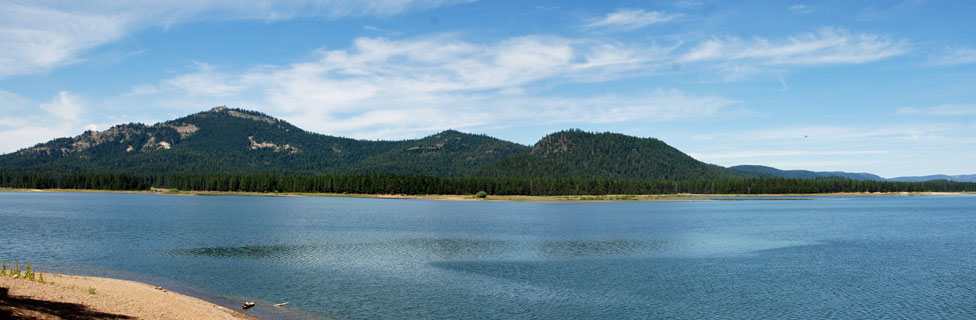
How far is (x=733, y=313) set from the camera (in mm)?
33906

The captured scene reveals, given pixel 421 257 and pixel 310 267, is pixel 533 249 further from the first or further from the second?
pixel 310 267

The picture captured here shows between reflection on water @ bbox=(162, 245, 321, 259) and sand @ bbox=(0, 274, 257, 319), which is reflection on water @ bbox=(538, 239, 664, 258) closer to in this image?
reflection on water @ bbox=(162, 245, 321, 259)

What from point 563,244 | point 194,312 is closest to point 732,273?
point 563,244

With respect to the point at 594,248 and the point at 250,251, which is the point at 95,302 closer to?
the point at 250,251

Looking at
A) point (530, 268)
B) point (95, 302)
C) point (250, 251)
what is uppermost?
point (95, 302)

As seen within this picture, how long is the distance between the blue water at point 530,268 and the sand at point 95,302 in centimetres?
357

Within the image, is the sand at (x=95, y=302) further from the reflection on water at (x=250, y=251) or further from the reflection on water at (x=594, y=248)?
the reflection on water at (x=594, y=248)

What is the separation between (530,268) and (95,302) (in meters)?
30.9

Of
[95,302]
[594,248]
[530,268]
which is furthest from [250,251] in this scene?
[594,248]

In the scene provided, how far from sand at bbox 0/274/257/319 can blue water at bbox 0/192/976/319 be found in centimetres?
357

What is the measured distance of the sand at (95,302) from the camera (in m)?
23.8

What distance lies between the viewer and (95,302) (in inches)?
1097

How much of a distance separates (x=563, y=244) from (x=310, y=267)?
30673 mm

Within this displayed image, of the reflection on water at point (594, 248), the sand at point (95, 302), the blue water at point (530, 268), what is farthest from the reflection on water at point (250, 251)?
the reflection on water at point (594, 248)
